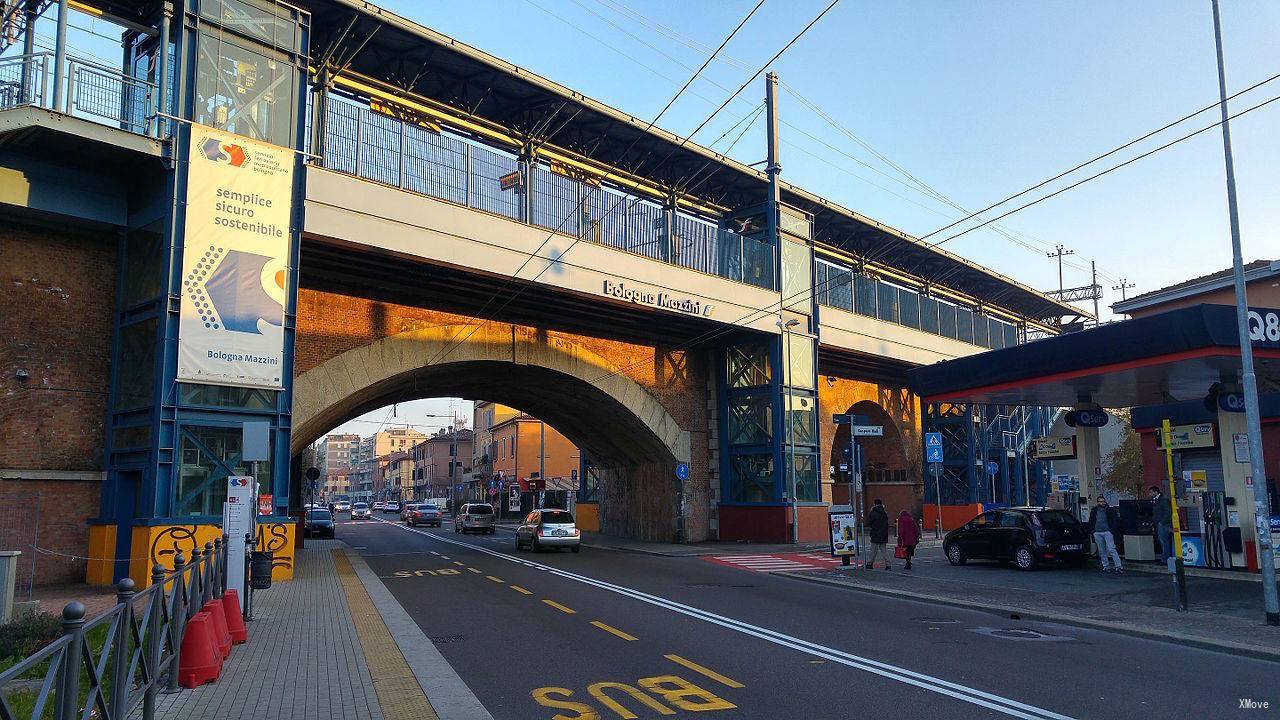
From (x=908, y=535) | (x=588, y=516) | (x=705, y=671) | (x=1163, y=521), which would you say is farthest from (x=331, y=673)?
(x=588, y=516)

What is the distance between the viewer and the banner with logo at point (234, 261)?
1811 cm

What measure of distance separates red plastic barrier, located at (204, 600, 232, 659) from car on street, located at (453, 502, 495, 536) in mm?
36112

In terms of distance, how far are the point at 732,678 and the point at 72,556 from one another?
15.2 meters

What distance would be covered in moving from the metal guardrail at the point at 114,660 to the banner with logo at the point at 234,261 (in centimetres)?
1006

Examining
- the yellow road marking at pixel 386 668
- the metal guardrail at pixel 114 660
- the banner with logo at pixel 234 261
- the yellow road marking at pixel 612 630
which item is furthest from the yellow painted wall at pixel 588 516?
the metal guardrail at pixel 114 660

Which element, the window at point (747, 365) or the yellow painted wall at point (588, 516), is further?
the yellow painted wall at point (588, 516)

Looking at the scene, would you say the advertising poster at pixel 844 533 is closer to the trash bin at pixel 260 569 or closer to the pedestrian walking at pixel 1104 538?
the pedestrian walking at pixel 1104 538

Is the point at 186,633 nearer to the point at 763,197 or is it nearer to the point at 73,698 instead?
the point at 73,698

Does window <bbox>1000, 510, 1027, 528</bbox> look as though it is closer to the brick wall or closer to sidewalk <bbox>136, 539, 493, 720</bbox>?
sidewalk <bbox>136, 539, 493, 720</bbox>

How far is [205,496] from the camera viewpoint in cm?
1805

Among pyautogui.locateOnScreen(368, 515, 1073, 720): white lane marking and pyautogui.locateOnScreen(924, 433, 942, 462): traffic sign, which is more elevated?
pyautogui.locateOnScreen(924, 433, 942, 462): traffic sign

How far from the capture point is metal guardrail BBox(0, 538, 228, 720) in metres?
4.46

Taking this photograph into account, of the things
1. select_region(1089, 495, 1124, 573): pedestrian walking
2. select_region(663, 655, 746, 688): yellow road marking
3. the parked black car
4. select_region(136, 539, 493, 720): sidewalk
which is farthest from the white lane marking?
select_region(1089, 495, 1124, 573): pedestrian walking

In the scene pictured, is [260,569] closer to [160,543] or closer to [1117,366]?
[160,543]
